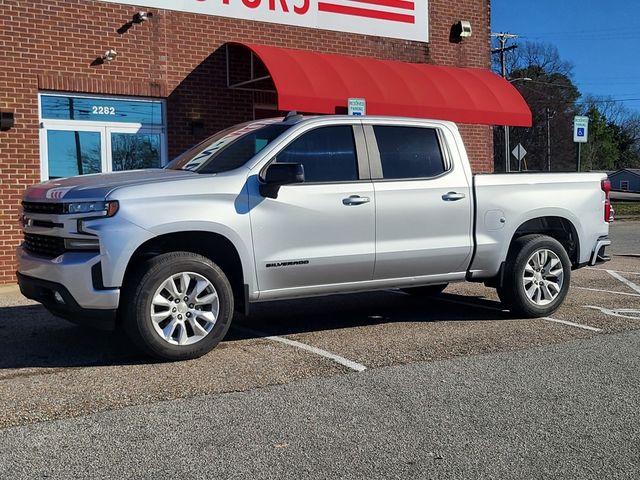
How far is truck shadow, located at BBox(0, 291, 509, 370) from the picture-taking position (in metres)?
5.94

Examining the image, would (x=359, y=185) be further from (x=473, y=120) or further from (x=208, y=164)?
(x=473, y=120)

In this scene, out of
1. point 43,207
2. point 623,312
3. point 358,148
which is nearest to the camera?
point 43,207

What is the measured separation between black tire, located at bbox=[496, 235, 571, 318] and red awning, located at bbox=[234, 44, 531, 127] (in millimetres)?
4932

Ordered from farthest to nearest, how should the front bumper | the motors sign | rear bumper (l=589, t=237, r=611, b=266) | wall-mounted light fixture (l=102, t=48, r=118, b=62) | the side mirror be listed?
the motors sign → wall-mounted light fixture (l=102, t=48, r=118, b=62) → rear bumper (l=589, t=237, r=611, b=266) → the side mirror → the front bumper

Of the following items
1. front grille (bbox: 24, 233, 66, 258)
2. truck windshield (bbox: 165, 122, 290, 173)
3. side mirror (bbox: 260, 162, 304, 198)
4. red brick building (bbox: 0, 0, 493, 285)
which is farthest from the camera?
red brick building (bbox: 0, 0, 493, 285)

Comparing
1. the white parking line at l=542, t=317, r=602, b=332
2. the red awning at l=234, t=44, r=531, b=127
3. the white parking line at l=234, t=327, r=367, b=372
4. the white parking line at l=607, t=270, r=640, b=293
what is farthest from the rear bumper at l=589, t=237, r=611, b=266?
the red awning at l=234, t=44, r=531, b=127

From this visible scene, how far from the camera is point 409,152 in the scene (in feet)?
22.8

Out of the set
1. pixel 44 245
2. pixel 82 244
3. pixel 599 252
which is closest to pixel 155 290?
pixel 82 244

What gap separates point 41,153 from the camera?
10945mm

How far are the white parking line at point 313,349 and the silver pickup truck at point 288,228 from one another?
49cm

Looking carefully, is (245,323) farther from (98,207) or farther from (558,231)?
(558,231)

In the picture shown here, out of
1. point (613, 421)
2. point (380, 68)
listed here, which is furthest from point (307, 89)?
point (613, 421)

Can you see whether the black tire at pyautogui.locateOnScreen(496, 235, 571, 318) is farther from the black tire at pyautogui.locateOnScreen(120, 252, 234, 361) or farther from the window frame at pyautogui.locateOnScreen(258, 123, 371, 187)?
the black tire at pyautogui.locateOnScreen(120, 252, 234, 361)

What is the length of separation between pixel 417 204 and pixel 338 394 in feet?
7.93
